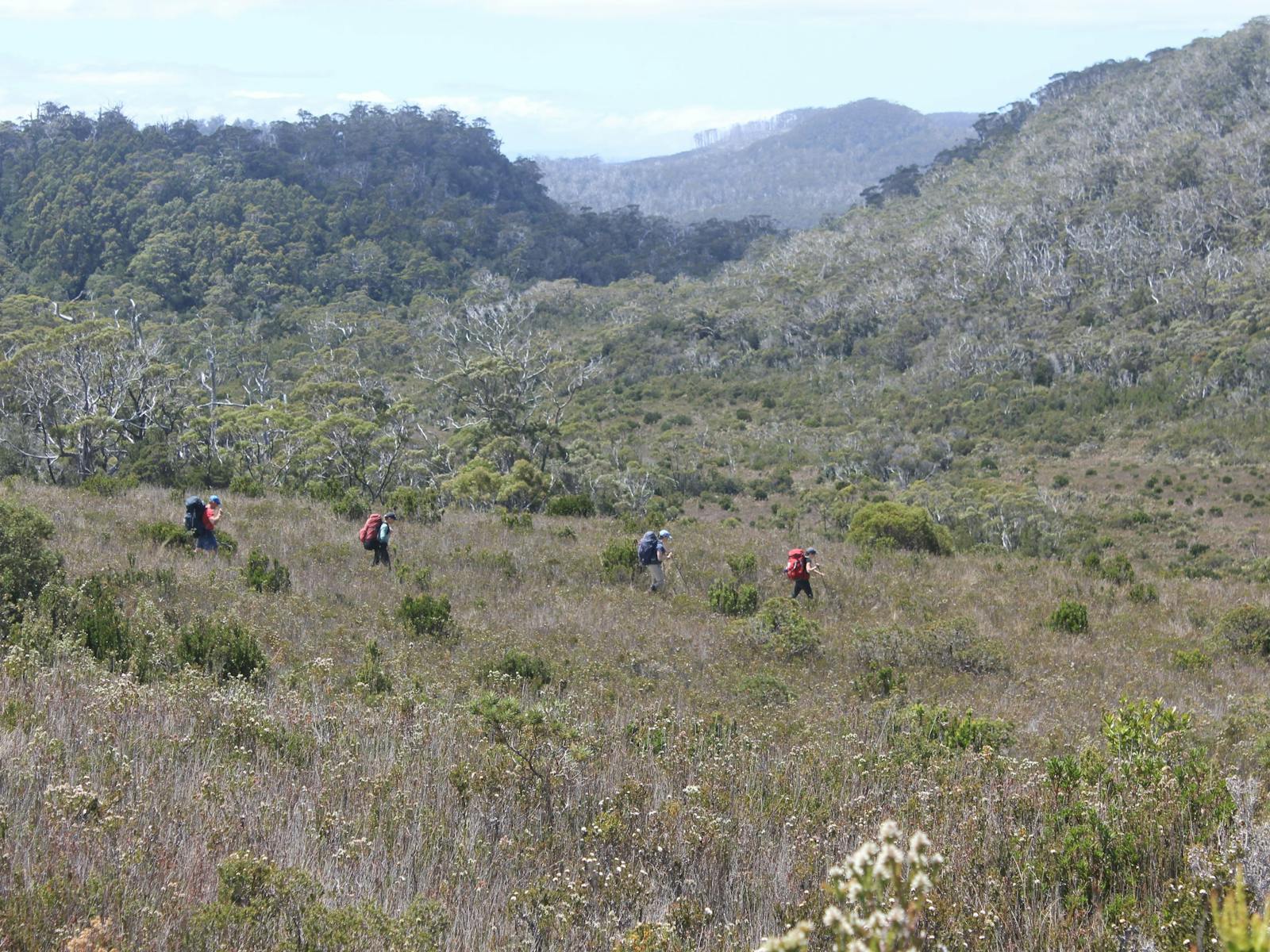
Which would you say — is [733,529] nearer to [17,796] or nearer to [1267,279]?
[17,796]

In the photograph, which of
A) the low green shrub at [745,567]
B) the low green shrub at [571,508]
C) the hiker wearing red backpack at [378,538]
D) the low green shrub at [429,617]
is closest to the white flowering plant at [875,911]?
the low green shrub at [429,617]

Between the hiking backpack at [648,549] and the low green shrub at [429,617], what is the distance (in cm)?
350

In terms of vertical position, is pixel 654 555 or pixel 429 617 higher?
pixel 429 617

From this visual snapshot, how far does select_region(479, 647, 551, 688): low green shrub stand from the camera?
741 centimetres

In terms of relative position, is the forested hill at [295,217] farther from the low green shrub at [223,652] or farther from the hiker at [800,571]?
the low green shrub at [223,652]

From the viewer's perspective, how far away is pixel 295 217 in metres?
89.6

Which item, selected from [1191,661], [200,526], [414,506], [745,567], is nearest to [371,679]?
[200,526]

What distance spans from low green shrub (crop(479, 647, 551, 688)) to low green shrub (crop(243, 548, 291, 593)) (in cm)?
337

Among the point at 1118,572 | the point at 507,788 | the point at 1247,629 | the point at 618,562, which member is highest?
the point at 507,788

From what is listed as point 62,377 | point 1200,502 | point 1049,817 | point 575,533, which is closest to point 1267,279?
point 1200,502

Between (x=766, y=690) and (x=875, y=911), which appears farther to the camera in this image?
(x=766, y=690)

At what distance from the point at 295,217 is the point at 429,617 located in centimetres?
8924

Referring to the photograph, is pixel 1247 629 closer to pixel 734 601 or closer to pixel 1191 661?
pixel 1191 661

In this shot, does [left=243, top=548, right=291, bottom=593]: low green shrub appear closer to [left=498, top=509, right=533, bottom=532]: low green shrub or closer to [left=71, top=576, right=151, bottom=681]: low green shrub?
[left=71, top=576, right=151, bottom=681]: low green shrub
